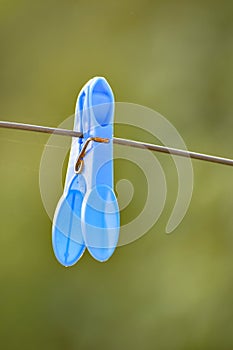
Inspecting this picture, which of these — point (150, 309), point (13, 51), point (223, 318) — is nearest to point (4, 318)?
point (150, 309)

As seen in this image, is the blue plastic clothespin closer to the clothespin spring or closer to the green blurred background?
the clothespin spring

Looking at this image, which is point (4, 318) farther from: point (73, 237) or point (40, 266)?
point (73, 237)

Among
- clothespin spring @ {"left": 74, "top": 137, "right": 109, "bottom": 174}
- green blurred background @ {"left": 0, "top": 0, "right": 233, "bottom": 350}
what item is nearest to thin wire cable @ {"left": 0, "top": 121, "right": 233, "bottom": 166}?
clothespin spring @ {"left": 74, "top": 137, "right": 109, "bottom": 174}

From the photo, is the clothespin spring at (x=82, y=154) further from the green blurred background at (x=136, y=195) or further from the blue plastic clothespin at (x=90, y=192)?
the green blurred background at (x=136, y=195)

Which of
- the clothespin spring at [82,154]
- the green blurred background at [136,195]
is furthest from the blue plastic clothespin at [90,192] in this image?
the green blurred background at [136,195]

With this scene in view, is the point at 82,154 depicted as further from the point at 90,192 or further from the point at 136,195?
the point at 136,195

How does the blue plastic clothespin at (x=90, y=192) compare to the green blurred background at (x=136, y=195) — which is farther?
Answer: the green blurred background at (x=136, y=195)
